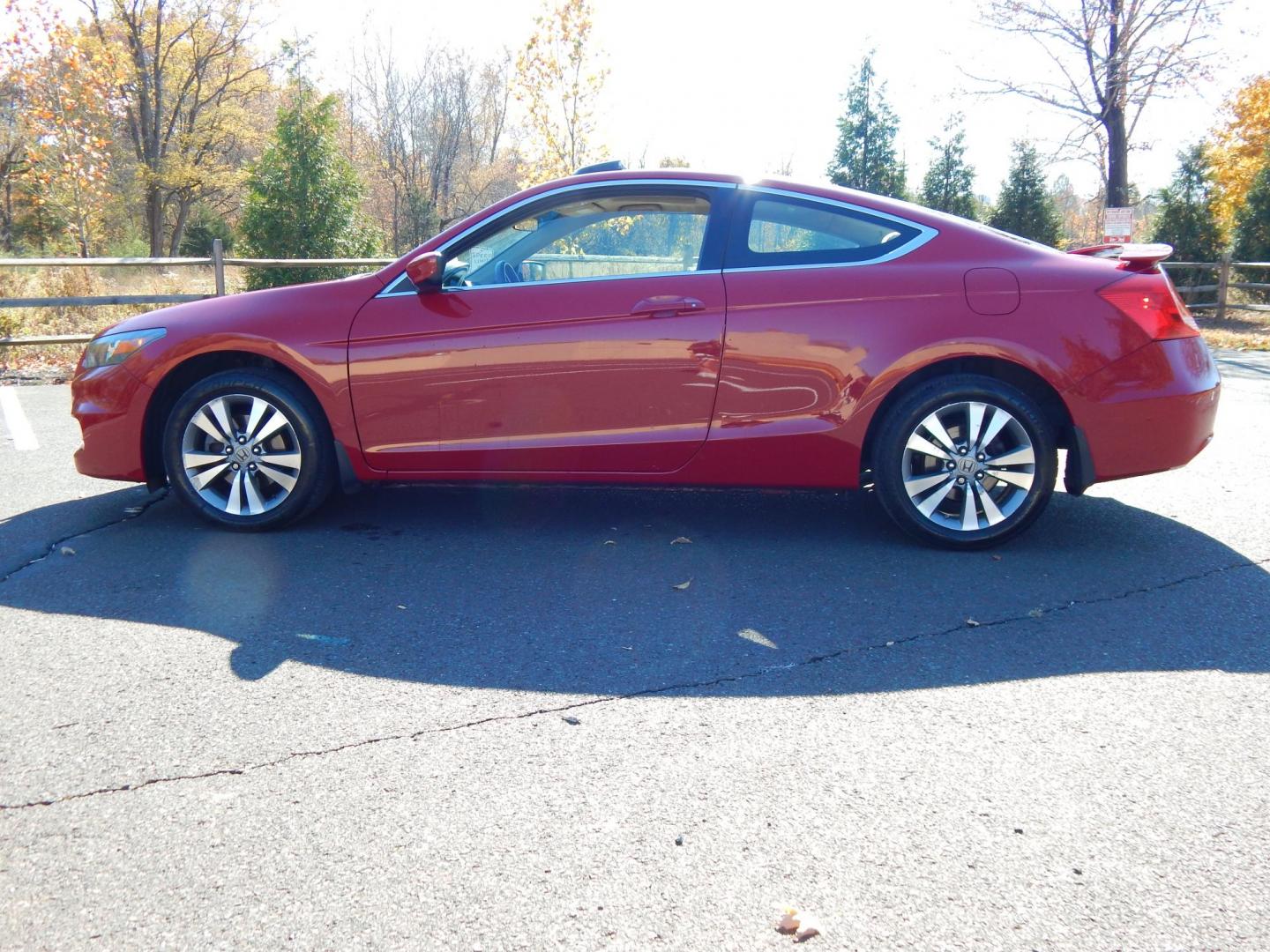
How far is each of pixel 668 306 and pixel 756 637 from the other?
5.38ft

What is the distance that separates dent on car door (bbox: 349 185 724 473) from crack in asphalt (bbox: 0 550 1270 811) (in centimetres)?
144

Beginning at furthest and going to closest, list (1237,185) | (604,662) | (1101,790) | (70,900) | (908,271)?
(1237,185)
(908,271)
(604,662)
(1101,790)
(70,900)

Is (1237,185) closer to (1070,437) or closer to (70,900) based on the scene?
(1070,437)

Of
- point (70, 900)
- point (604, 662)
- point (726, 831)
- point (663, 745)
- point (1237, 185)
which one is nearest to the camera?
point (70, 900)

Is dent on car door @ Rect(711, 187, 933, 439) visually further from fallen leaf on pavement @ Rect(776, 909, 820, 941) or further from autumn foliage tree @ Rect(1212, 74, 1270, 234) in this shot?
autumn foliage tree @ Rect(1212, 74, 1270, 234)

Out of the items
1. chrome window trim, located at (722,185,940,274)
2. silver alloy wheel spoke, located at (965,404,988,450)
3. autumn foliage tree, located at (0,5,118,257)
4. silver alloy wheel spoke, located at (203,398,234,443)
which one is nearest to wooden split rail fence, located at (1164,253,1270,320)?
chrome window trim, located at (722,185,940,274)

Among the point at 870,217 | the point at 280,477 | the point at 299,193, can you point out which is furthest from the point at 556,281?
the point at 299,193

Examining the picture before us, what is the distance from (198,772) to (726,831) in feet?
4.38

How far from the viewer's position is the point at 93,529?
5.13 metres

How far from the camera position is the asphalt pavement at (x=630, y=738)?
2213 millimetres

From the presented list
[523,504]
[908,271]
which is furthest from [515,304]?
[908,271]

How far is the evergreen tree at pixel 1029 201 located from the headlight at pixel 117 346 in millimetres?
26310

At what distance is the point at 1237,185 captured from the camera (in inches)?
1668

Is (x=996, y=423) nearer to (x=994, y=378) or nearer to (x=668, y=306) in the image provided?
(x=994, y=378)
